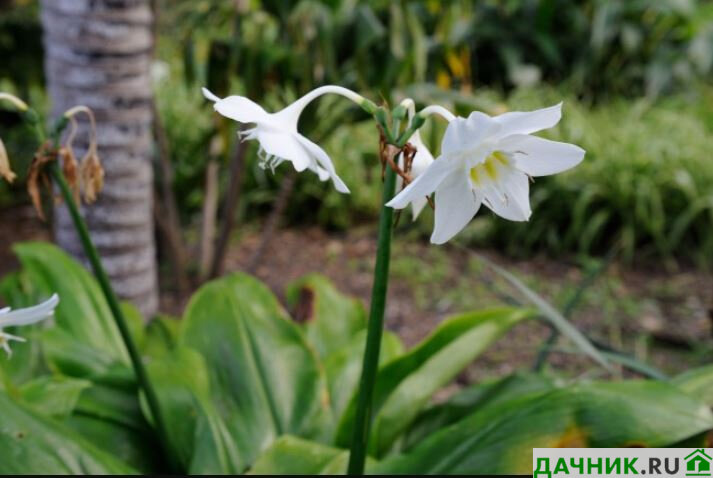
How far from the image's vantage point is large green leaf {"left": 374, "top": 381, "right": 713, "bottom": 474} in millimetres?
1289

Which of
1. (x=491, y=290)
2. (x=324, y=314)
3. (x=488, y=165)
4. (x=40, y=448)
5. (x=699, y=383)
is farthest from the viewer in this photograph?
(x=491, y=290)

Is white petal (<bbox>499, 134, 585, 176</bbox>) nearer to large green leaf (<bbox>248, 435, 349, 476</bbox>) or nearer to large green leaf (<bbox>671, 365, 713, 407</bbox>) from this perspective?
large green leaf (<bbox>248, 435, 349, 476</bbox>)

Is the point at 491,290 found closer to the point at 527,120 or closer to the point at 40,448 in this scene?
the point at 40,448

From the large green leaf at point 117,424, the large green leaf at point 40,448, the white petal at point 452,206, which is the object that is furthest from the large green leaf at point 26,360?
the white petal at point 452,206

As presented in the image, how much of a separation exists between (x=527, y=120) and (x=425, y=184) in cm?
13

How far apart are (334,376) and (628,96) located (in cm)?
489

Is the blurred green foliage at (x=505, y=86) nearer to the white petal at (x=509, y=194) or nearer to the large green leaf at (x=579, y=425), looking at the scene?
the white petal at (x=509, y=194)

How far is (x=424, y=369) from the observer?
5.76 ft

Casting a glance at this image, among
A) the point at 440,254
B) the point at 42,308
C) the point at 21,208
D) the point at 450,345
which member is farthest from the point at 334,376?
the point at 21,208

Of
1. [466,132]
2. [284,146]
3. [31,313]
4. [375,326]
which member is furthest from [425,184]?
[31,313]

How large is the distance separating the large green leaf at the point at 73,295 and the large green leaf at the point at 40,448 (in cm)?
65

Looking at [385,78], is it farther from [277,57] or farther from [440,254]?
[440,254]

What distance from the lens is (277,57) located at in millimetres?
2619

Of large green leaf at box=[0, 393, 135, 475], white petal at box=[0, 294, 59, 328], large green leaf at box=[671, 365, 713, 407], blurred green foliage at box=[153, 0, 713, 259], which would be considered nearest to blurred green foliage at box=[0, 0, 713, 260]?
blurred green foliage at box=[153, 0, 713, 259]
